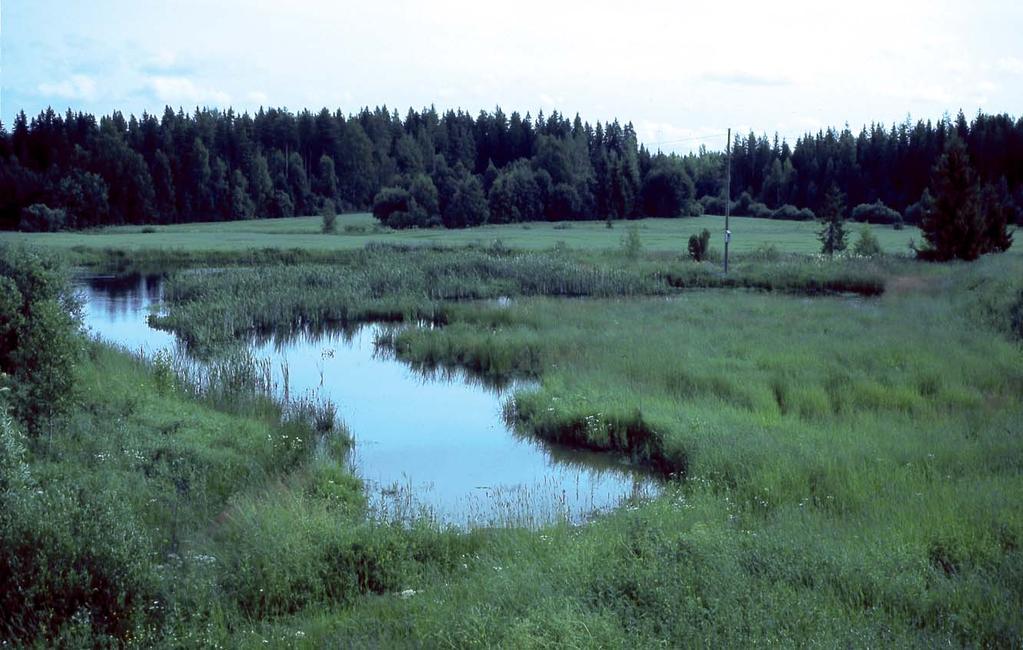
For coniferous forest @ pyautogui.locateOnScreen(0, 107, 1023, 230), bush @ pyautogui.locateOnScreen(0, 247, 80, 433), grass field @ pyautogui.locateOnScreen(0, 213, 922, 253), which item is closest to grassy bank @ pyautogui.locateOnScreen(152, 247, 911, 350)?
bush @ pyautogui.locateOnScreen(0, 247, 80, 433)

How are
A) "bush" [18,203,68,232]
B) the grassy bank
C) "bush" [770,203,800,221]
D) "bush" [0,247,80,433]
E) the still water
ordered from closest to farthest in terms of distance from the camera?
the still water, "bush" [0,247,80,433], the grassy bank, "bush" [18,203,68,232], "bush" [770,203,800,221]

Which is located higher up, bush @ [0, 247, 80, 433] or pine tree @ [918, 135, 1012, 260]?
pine tree @ [918, 135, 1012, 260]

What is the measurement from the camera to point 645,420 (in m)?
13.3

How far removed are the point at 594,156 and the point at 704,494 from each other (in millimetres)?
100153

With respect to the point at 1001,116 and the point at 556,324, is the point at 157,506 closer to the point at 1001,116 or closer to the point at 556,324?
the point at 556,324

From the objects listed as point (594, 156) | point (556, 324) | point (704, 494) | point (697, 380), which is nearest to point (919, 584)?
point (704, 494)

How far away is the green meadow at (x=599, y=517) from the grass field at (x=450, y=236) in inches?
1323

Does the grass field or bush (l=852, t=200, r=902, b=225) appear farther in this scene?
bush (l=852, t=200, r=902, b=225)

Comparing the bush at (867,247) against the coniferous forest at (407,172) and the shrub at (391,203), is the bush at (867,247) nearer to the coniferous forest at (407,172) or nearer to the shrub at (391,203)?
the coniferous forest at (407,172)

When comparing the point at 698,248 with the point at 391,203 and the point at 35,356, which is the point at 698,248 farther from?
the point at 391,203

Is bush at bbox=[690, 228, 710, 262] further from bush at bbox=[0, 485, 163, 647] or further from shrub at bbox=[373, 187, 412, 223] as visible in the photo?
bush at bbox=[0, 485, 163, 647]

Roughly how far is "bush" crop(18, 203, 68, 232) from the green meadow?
57.7 meters

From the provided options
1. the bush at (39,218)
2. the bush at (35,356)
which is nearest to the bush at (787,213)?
the bush at (39,218)

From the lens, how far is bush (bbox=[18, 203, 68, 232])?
7194 cm
